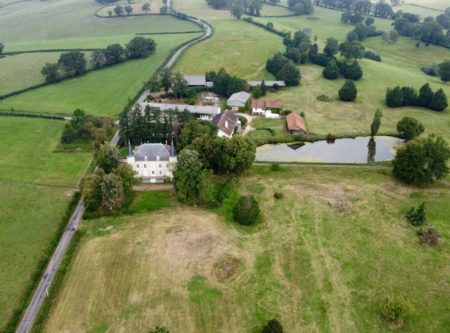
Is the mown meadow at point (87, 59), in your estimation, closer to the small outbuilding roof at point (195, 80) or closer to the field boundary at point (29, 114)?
the field boundary at point (29, 114)

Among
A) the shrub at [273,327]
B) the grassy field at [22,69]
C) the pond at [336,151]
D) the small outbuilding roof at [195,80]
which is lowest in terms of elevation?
the grassy field at [22,69]

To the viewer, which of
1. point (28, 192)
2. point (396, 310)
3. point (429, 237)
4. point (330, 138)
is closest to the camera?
point (396, 310)

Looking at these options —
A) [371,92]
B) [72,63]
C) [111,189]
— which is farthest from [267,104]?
[72,63]

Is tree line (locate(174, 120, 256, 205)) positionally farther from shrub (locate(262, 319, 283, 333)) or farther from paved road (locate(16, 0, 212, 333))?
shrub (locate(262, 319, 283, 333))

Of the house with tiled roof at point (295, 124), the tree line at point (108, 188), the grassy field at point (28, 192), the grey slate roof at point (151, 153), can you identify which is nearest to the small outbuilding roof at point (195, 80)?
the house with tiled roof at point (295, 124)

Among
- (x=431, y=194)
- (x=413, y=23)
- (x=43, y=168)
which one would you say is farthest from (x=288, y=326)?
(x=413, y=23)

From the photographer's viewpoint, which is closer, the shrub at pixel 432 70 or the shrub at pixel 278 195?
the shrub at pixel 278 195

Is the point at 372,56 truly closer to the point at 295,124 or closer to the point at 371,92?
the point at 371,92

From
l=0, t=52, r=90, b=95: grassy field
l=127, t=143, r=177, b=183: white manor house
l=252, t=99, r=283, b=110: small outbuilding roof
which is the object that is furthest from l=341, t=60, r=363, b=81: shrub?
l=0, t=52, r=90, b=95: grassy field
